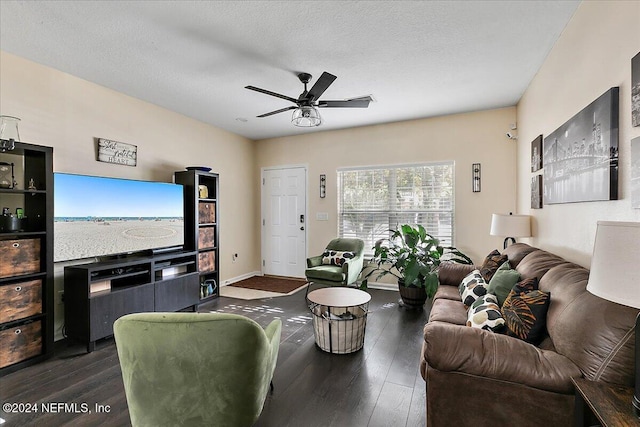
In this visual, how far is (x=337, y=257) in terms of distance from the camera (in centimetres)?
449

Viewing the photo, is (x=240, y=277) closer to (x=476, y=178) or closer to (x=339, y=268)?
(x=339, y=268)

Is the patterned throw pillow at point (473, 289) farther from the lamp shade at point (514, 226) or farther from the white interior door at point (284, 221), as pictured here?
the white interior door at point (284, 221)

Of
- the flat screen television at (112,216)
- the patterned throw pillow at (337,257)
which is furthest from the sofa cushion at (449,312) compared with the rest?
the flat screen television at (112,216)

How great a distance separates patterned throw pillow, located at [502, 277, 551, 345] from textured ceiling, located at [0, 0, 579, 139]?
194 cm

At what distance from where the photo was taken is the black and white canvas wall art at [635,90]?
141 centimetres

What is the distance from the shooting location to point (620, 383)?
113 cm

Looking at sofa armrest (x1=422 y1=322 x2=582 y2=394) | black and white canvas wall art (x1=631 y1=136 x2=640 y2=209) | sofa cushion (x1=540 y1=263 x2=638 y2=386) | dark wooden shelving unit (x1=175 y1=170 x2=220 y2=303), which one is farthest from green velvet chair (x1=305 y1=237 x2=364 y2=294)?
black and white canvas wall art (x1=631 y1=136 x2=640 y2=209)

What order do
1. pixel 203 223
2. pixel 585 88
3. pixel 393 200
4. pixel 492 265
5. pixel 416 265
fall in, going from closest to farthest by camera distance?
pixel 585 88 → pixel 492 265 → pixel 416 265 → pixel 203 223 → pixel 393 200

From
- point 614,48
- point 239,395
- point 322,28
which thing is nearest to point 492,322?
point 239,395

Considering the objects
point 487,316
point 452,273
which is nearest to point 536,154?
point 452,273

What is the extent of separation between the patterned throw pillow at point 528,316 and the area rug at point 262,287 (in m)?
3.32

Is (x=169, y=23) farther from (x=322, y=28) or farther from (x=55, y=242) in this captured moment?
(x=55, y=242)

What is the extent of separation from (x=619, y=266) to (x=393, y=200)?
3931 millimetres

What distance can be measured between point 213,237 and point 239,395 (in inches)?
125
